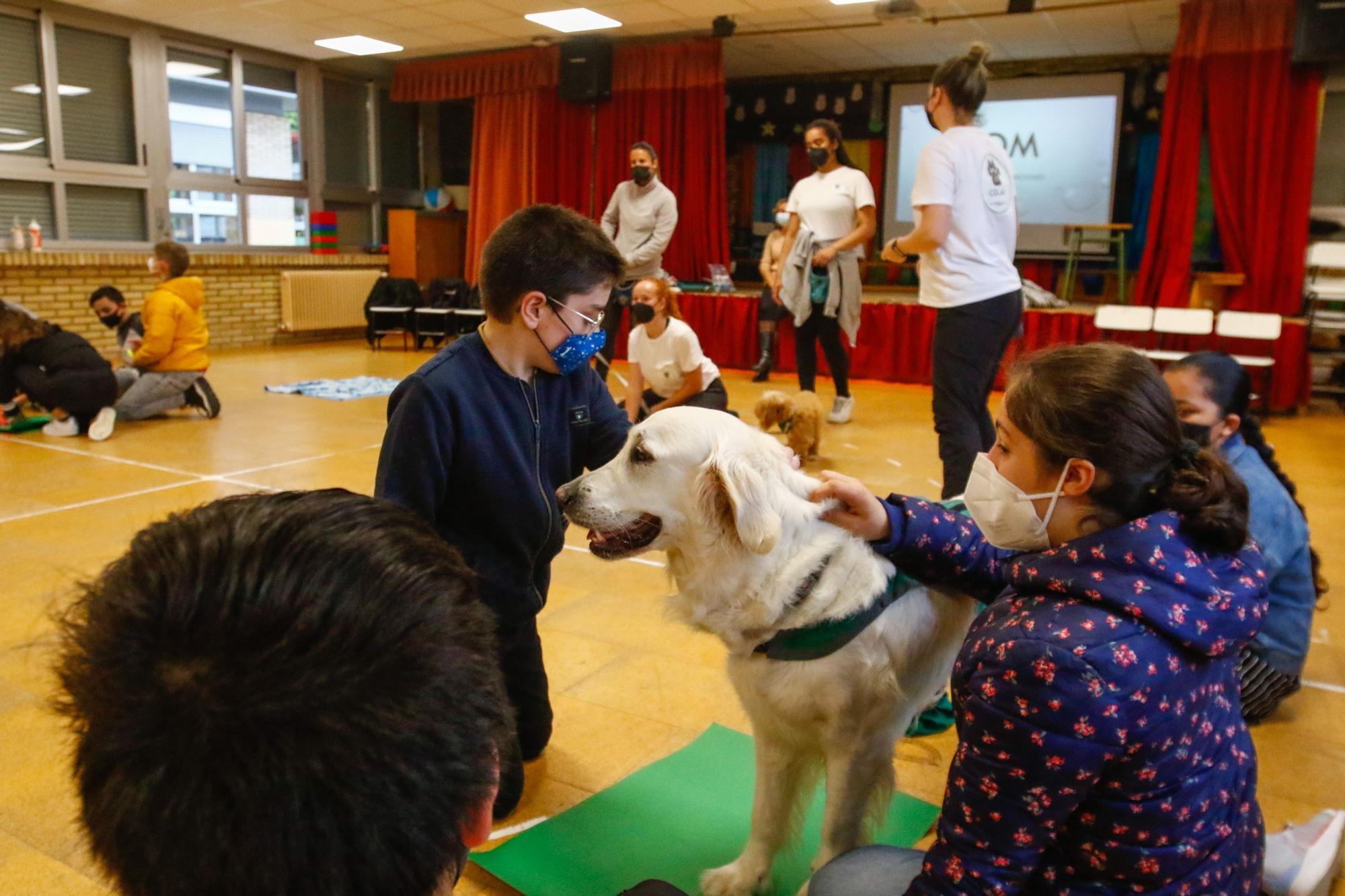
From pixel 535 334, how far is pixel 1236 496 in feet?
4.75

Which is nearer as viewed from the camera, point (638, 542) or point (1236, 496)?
point (1236, 496)

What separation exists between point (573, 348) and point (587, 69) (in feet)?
30.9

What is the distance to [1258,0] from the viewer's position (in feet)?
26.2

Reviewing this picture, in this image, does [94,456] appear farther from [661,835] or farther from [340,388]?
[661,835]

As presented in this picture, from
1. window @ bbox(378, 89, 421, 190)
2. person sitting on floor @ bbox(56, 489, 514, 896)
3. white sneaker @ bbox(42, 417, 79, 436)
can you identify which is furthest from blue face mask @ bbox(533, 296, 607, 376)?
window @ bbox(378, 89, 421, 190)

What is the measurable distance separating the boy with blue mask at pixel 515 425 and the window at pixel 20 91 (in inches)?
367

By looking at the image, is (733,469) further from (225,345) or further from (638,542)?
(225,345)

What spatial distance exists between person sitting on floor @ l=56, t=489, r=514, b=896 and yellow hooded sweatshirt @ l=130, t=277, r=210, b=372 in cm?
629

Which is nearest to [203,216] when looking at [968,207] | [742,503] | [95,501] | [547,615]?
[95,501]

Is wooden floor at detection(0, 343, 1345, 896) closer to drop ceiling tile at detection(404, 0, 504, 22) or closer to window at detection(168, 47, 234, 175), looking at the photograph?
drop ceiling tile at detection(404, 0, 504, 22)

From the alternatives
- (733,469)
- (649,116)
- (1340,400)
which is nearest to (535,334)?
(733,469)

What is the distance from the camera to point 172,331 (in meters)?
6.19

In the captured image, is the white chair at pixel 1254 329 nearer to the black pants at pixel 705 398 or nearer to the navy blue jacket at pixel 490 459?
the black pants at pixel 705 398

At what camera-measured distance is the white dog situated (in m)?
1.58
